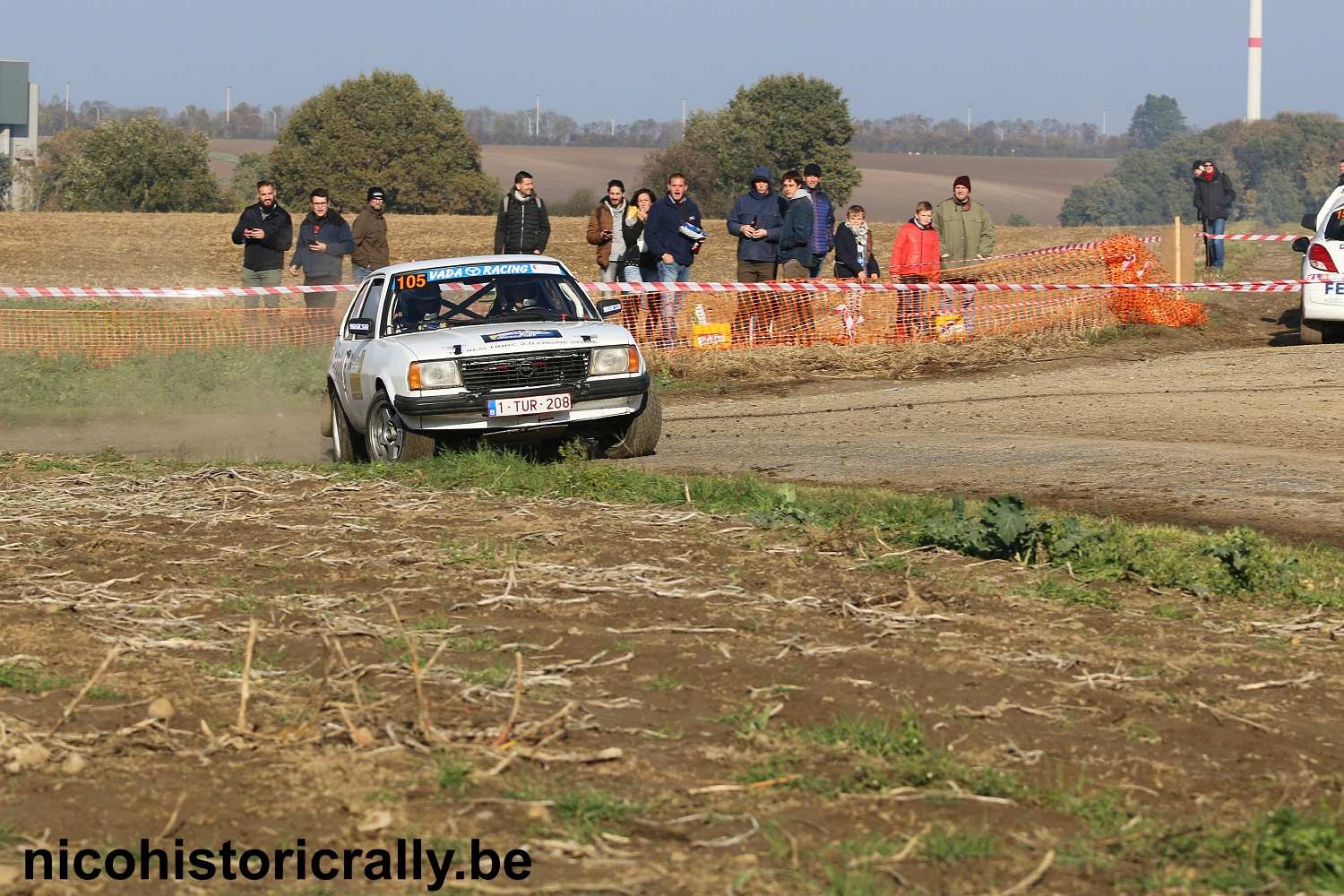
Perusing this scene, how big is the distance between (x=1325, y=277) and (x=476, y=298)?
35.3 ft

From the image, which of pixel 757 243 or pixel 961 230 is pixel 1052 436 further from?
pixel 961 230

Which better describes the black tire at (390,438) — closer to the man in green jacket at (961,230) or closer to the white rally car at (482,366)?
the white rally car at (482,366)

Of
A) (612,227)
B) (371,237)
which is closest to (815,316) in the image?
(612,227)

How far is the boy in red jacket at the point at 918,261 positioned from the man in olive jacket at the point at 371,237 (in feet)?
20.3

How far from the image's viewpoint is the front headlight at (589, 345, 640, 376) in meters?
13.1

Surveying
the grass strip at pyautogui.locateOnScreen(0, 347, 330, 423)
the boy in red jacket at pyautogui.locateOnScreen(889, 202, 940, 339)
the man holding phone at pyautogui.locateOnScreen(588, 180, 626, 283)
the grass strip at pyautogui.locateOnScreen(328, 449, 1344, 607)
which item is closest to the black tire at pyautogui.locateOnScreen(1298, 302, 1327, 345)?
the boy in red jacket at pyautogui.locateOnScreen(889, 202, 940, 339)

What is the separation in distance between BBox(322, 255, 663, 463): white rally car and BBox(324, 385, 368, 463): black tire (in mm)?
16

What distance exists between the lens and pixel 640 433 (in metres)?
13.5

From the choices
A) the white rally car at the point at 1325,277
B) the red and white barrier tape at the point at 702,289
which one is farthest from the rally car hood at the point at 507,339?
the white rally car at the point at 1325,277

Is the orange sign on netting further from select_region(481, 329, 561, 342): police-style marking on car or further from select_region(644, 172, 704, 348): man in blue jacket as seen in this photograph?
select_region(481, 329, 561, 342): police-style marking on car

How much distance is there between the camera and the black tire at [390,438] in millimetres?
12820

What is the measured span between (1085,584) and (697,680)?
99.8 inches
